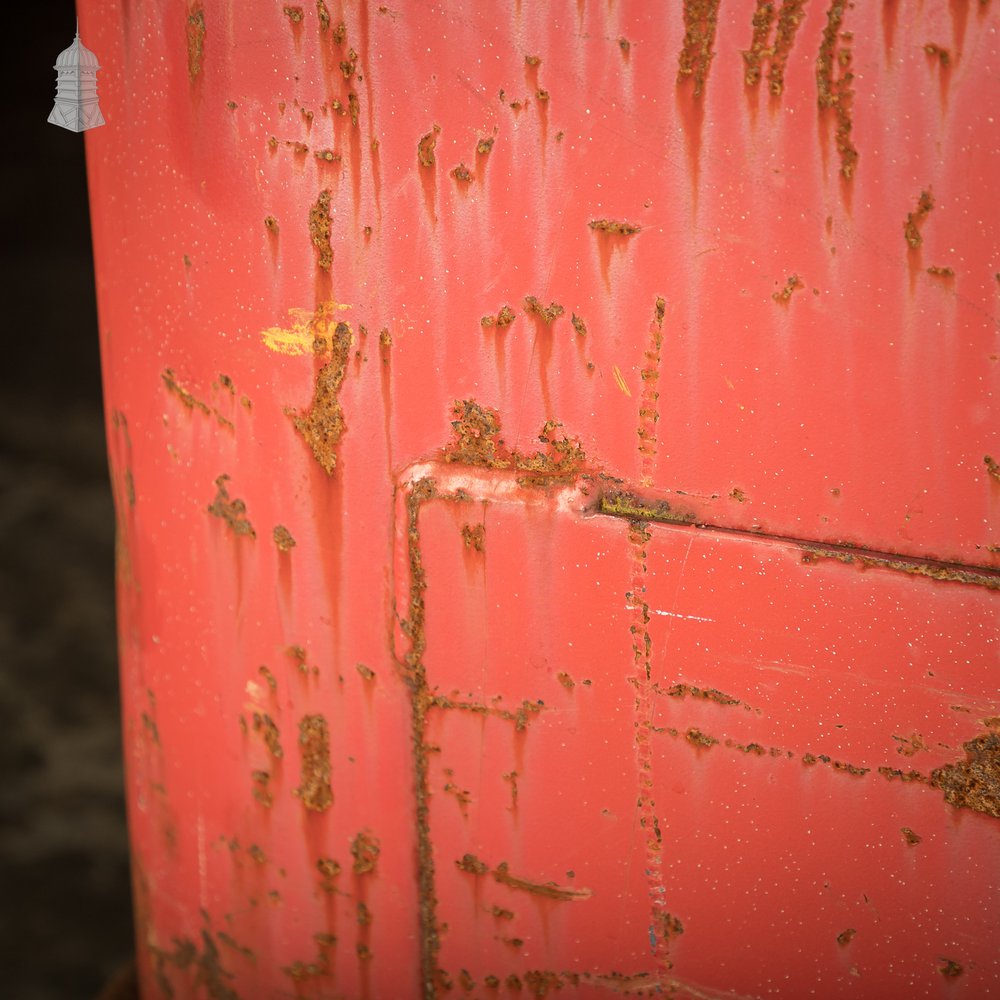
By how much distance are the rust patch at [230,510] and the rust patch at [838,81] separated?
1.75 feet

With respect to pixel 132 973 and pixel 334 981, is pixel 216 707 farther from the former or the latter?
pixel 132 973

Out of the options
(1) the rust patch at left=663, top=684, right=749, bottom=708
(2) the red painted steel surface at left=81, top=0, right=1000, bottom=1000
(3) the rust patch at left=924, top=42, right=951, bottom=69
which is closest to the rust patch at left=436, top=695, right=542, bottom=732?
(2) the red painted steel surface at left=81, top=0, right=1000, bottom=1000

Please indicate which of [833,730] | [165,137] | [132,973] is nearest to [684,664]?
[833,730]

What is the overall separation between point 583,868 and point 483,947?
0.13 metres

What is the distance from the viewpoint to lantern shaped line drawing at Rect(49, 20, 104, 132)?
759mm

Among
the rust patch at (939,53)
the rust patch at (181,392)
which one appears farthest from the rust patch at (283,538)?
the rust patch at (939,53)

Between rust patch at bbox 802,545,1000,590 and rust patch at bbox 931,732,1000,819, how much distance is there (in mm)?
112

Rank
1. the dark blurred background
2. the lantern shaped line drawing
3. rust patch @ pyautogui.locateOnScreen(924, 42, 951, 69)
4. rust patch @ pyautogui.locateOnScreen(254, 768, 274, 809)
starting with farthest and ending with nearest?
the dark blurred background < rust patch @ pyautogui.locateOnScreen(254, 768, 274, 809) < the lantern shaped line drawing < rust patch @ pyautogui.locateOnScreen(924, 42, 951, 69)

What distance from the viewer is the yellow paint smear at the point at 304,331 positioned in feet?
2.37

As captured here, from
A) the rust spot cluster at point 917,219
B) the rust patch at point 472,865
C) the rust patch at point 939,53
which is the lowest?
the rust patch at point 472,865

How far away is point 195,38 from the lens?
70 centimetres

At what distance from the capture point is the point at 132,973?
131 cm

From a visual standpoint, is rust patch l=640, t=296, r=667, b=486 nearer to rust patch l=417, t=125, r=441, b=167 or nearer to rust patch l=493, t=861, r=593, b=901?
rust patch l=417, t=125, r=441, b=167

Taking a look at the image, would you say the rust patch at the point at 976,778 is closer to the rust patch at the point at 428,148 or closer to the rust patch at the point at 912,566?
the rust patch at the point at 912,566
